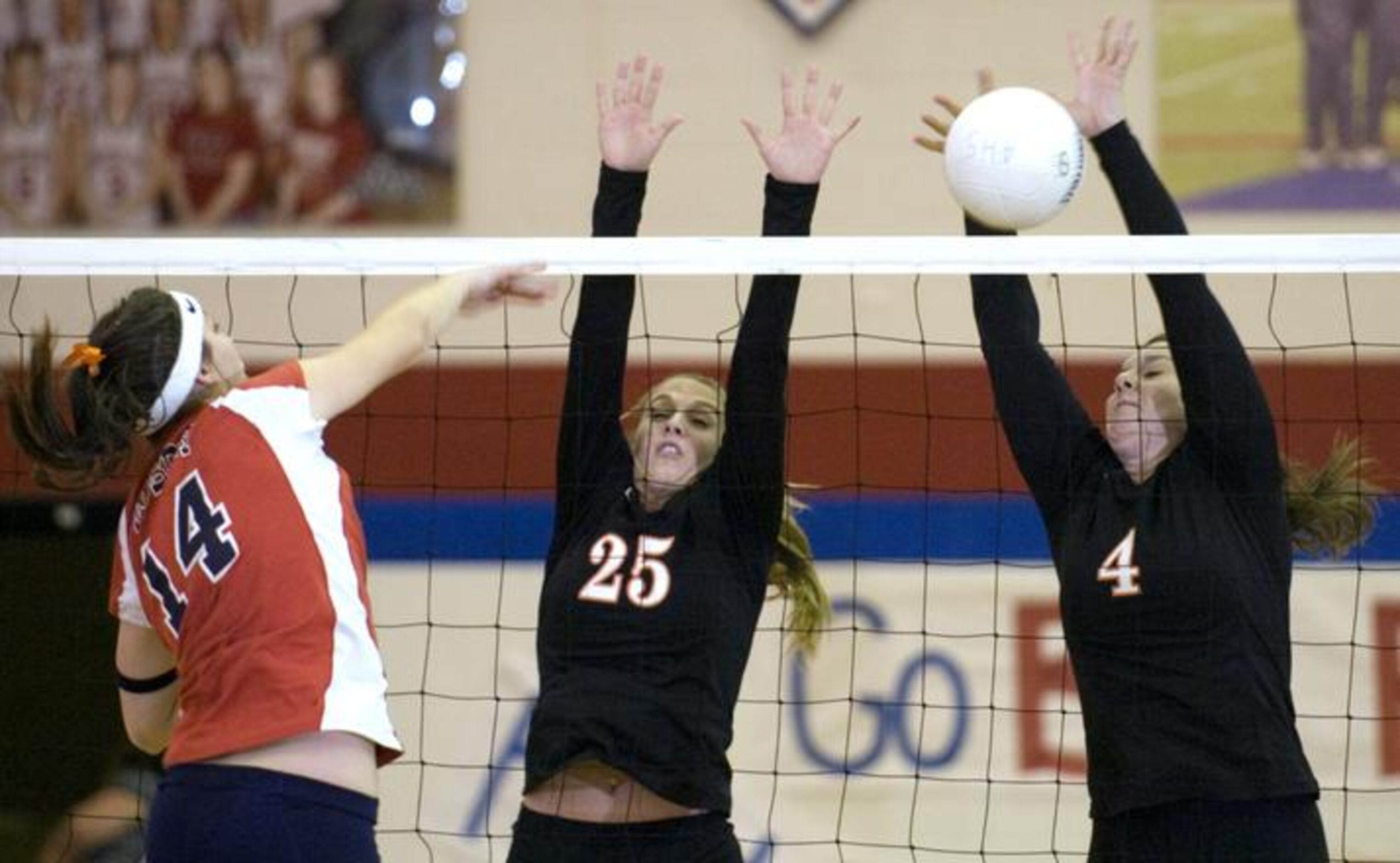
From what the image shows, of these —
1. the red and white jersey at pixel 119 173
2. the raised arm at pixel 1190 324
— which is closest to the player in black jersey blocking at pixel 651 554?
the raised arm at pixel 1190 324

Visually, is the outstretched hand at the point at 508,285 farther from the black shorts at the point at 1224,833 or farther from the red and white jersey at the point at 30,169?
the red and white jersey at the point at 30,169

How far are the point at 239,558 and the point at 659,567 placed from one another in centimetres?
108

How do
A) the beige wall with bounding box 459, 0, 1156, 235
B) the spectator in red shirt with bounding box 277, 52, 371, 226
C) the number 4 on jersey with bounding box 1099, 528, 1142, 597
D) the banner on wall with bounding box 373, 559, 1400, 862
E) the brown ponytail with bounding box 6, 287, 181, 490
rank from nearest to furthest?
the brown ponytail with bounding box 6, 287, 181, 490
the number 4 on jersey with bounding box 1099, 528, 1142, 597
the banner on wall with bounding box 373, 559, 1400, 862
the beige wall with bounding box 459, 0, 1156, 235
the spectator in red shirt with bounding box 277, 52, 371, 226

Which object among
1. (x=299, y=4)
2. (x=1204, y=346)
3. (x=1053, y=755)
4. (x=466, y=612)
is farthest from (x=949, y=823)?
(x=299, y=4)

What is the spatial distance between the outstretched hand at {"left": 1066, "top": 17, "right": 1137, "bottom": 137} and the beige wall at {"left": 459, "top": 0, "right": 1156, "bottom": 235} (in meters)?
2.83

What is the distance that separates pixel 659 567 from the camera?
13.7 ft

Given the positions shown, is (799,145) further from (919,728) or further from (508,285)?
(919,728)

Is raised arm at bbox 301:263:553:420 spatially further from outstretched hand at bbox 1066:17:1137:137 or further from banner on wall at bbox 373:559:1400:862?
banner on wall at bbox 373:559:1400:862

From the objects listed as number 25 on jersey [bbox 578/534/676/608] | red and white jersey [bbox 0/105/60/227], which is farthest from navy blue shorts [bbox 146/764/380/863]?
red and white jersey [bbox 0/105/60/227]

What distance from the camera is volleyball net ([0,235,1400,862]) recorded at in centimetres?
674

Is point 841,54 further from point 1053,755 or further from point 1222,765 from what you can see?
point 1222,765

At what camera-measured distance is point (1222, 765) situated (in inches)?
153

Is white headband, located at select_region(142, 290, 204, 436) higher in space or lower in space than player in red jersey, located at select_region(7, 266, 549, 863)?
higher

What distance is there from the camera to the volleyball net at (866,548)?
6742mm
